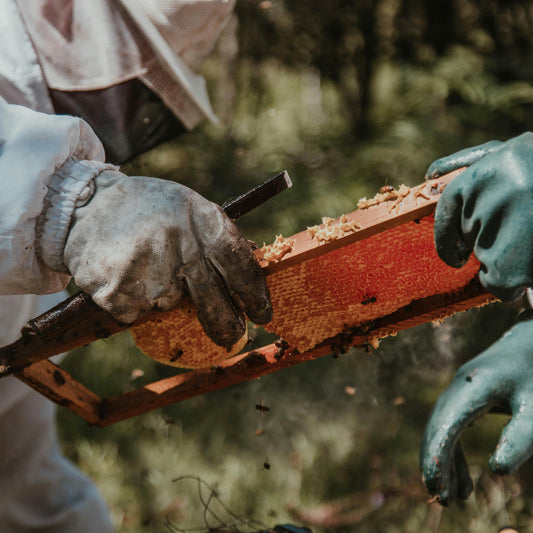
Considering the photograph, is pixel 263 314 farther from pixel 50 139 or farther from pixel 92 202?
pixel 50 139

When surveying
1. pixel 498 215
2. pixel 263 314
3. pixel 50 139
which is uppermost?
pixel 50 139

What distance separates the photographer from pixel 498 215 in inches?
44.3

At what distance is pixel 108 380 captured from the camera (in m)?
3.89

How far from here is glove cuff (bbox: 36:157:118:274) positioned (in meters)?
1.44

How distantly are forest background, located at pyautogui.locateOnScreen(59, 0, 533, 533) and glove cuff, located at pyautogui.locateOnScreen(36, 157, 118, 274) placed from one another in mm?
2145

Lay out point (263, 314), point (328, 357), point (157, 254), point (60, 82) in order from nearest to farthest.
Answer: point (157, 254)
point (263, 314)
point (60, 82)
point (328, 357)

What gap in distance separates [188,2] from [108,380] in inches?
108

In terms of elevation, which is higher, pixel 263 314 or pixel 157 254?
pixel 157 254

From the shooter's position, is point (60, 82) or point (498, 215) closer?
point (498, 215)

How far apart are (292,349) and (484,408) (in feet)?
2.42

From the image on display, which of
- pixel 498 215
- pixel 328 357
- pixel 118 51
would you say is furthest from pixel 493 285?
pixel 328 357

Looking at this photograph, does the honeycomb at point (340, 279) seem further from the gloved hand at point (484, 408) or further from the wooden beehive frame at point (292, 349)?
the gloved hand at point (484, 408)

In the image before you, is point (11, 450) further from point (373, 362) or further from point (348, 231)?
point (373, 362)

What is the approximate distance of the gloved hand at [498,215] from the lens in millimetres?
1085
